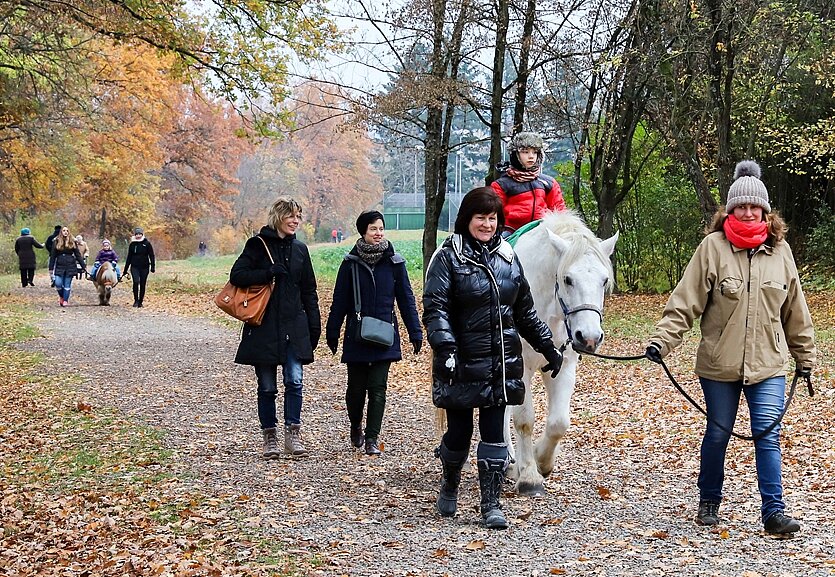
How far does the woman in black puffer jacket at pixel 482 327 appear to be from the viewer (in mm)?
6000

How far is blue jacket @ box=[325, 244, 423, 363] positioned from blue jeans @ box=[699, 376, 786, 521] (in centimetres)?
310

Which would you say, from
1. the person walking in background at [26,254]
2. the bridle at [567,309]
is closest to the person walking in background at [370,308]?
the bridle at [567,309]

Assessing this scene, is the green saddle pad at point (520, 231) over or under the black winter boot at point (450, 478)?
over

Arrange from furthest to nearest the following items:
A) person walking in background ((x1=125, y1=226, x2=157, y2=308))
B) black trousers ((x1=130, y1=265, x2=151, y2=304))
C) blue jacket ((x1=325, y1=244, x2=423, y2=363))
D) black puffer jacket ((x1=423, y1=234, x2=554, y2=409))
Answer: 1. black trousers ((x1=130, y1=265, x2=151, y2=304))
2. person walking in background ((x1=125, y1=226, x2=157, y2=308))
3. blue jacket ((x1=325, y1=244, x2=423, y2=363))
4. black puffer jacket ((x1=423, y1=234, x2=554, y2=409))

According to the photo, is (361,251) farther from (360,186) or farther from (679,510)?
(360,186)

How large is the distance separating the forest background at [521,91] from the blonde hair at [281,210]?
5604 mm

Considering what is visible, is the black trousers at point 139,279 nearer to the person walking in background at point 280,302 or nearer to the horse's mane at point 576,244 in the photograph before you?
the person walking in background at point 280,302

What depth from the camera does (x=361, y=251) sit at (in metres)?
8.61

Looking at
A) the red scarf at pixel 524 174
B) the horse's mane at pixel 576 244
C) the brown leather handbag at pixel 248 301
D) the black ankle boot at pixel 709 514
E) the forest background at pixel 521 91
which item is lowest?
the black ankle boot at pixel 709 514

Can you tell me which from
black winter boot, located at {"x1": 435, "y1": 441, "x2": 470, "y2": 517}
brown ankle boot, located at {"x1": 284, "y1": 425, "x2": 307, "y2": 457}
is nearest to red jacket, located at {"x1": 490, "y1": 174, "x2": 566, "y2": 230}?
black winter boot, located at {"x1": 435, "y1": 441, "x2": 470, "y2": 517}

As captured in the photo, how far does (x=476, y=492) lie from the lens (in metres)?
7.14

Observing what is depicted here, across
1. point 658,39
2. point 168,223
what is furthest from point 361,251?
point 168,223

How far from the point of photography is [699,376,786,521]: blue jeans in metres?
5.80

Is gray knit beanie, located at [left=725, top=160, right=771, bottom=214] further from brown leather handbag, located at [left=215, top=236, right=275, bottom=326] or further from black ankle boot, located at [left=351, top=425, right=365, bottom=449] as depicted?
black ankle boot, located at [left=351, top=425, right=365, bottom=449]
